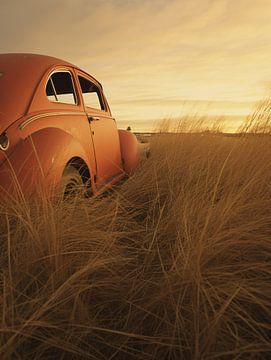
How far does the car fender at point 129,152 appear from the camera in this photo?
4.85m

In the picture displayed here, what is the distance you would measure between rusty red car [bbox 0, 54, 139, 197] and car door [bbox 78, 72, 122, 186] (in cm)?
1

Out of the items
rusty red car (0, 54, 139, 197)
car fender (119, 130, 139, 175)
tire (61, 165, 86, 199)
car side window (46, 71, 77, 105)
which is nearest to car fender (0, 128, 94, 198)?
rusty red car (0, 54, 139, 197)

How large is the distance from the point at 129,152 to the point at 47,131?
94.4 inches

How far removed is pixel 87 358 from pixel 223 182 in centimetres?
244

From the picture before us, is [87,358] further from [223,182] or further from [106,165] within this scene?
[106,165]

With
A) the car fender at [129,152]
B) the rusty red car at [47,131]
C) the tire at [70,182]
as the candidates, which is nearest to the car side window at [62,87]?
the rusty red car at [47,131]

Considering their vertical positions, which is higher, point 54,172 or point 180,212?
point 54,172

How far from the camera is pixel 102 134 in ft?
12.9

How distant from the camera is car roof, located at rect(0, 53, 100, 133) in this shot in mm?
2498

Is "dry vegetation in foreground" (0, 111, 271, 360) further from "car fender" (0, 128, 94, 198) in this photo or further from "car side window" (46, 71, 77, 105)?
"car side window" (46, 71, 77, 105)

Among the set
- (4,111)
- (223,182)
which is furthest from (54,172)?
(223,182)

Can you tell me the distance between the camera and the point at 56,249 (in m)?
1.74

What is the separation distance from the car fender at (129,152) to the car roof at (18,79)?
1.80 meters

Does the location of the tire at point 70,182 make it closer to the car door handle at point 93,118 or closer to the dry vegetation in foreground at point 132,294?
the dry vegetation in foreground at point 132,294
